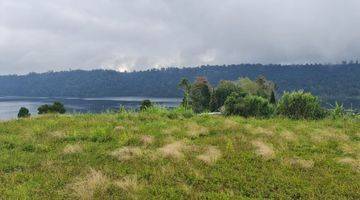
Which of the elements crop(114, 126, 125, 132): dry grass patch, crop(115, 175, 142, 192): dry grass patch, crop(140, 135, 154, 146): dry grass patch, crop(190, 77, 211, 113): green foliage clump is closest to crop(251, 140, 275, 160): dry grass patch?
crop(140, 135, 154, 146): dry grass patch

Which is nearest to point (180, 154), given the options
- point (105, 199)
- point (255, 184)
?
point (255, 184)

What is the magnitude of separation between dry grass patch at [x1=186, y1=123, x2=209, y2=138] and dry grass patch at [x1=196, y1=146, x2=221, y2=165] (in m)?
2.88

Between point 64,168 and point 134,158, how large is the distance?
243cm

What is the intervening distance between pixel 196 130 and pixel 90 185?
8.95 meters

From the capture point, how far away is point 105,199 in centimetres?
1179

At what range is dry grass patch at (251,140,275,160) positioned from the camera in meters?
16.0

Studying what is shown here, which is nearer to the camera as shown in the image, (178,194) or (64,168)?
(178,194)

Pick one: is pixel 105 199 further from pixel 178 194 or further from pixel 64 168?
pixel 64 168

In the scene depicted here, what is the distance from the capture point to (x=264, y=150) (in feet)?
54.4

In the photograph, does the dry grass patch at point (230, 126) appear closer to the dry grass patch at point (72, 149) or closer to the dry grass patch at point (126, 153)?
the dry grass patch at point (126, 153)

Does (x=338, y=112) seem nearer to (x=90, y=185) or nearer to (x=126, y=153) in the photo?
(x=126, y=153)

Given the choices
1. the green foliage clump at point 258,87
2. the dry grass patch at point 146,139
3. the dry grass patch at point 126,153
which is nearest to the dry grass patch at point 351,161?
the dry grass patch at point 126,153

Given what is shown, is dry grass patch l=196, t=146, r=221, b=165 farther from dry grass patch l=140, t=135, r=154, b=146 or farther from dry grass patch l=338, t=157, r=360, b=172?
dry grass patch l=338, t=157, r=360, b=172

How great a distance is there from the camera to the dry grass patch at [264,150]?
1604 cm
